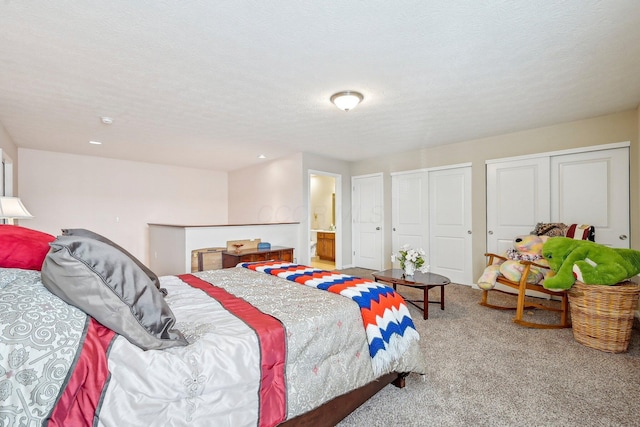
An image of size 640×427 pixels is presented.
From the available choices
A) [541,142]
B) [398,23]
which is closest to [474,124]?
[541,142]

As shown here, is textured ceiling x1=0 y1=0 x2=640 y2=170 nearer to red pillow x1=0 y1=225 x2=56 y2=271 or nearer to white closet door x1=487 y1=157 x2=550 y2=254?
white closet door x1=487 y1=157 x2=550 y2=254

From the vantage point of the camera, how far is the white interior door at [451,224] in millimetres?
4691

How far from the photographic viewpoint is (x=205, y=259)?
4402 millimetres

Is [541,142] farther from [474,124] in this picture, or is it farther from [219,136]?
[219,136]

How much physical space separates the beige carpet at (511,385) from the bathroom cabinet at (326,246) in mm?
4547

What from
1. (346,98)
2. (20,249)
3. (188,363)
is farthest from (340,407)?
(346,98)

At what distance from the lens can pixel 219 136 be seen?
4395 millimetres

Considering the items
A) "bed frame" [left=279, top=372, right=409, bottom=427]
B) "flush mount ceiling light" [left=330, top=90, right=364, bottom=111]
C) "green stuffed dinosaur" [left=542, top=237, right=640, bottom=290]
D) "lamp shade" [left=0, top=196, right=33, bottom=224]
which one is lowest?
"bed frame" [left=279, top=372, right=409, bottom=427]

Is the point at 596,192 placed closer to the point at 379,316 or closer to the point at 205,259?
the point at 379,316

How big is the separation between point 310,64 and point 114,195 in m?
5.62

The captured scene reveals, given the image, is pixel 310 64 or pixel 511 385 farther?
pixel 310 64

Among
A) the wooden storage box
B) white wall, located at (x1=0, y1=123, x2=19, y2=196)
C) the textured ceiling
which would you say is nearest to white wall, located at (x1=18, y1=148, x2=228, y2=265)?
white wall, located at (x1=0, y1=123, x2=19, y2=196)

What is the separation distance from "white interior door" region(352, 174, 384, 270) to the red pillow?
5.14 metres

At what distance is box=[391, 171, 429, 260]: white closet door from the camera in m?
5.20
